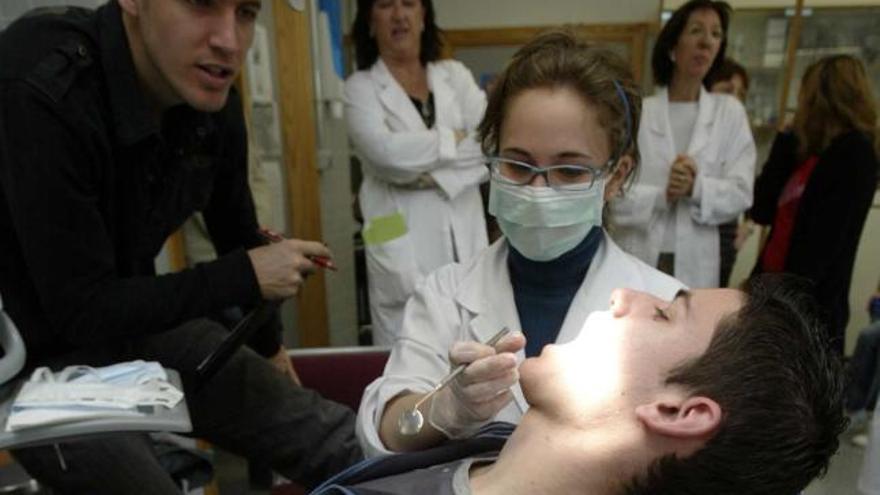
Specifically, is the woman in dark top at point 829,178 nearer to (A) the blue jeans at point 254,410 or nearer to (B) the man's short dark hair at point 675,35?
(B) the man's short dark hair at point 675,35

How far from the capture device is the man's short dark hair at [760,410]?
0.78 meters

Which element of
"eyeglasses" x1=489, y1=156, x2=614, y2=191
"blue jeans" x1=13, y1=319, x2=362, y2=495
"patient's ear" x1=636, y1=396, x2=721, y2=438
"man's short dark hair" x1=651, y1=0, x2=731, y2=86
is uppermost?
"man's short dark hair" x1=651, y1=0, x2=731, y2=86

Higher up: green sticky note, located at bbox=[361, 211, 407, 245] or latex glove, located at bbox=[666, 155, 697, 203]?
latex glove, located at bbox=[666, 155, 697, 203]

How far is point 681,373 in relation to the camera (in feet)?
2.72

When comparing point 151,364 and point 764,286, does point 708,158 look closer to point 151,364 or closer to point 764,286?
point 764,286

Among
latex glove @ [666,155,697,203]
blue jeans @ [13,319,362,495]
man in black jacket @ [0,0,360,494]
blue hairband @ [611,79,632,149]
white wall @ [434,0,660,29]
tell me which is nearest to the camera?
man in black jacket @ [0,0,360,494]

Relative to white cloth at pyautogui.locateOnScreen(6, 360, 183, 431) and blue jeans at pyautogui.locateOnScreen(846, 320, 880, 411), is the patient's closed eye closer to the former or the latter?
white cloth at pyautogui.locateOnScreen(6, 360, 183, 431)

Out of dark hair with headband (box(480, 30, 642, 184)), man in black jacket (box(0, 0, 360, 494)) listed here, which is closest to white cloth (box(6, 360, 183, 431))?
man in black jacket (box(0, 0, 360, 494))

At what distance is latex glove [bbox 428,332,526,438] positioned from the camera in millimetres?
854

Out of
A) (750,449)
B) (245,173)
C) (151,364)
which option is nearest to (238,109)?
(245,173)

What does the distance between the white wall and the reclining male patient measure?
12.0ft

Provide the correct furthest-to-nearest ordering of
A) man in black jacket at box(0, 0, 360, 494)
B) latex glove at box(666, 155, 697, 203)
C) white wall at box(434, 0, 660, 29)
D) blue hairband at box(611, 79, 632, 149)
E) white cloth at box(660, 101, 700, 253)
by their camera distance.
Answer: white wall at box(434, 0, 660, 29) < white cloth at box(660, 101, 700, 253) < latex glove at box(666, 155, 697, 203) < blue hairband at box(611, 79, 632, 149) < man in black jacket at box(0, 0, 360, 494)

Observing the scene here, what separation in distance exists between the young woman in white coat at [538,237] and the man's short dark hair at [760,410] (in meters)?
0.28

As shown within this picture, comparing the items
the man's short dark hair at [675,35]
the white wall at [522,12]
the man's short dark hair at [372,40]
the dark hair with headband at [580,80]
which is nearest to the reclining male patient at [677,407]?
the dark hair with headband at [580,80]
